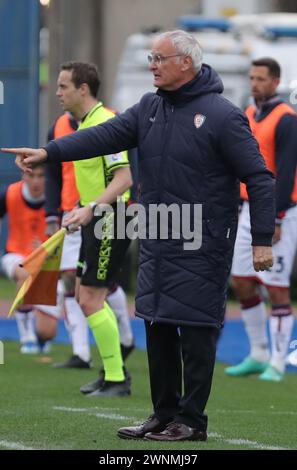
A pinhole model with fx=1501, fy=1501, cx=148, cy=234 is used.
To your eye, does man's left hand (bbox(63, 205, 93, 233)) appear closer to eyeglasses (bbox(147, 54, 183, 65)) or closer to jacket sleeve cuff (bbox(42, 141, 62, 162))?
jacket sleeve cuff (bbox(42, 141, 62, 162))

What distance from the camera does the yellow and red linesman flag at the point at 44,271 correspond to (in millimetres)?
9086

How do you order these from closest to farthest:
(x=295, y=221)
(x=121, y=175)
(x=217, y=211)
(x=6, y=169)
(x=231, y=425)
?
(x=217, y=211) < (x=231, y=425) < (x=121, y=175) < (x=295, y=221) < (x=6, y=169)

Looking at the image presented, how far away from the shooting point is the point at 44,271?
920 centimetres

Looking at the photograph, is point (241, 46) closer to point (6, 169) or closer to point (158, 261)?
point (6, 169)

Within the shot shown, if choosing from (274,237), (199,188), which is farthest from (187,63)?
(274,237)

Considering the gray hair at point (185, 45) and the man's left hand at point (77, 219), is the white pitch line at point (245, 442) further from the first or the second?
the gray hair at point (185, 45)

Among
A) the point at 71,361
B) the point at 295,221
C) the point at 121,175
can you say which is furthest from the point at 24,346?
the point at 121,175

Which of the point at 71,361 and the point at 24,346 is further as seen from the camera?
the point at 24,346

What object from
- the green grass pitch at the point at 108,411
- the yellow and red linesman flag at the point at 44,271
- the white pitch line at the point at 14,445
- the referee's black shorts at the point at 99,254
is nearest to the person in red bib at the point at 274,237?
the green grass pitch at the point at 108,411

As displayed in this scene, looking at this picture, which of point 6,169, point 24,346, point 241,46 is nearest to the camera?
point 6,169

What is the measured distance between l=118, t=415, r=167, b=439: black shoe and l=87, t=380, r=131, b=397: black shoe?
2.14m

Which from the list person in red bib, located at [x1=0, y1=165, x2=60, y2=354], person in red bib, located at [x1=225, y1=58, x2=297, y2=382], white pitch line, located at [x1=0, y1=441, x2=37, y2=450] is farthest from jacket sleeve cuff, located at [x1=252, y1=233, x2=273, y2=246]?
person in red bib, located at [x1=0, y1=165, x2=60, y2=354]

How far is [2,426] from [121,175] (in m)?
2.22

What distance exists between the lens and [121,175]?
31.2 ft
